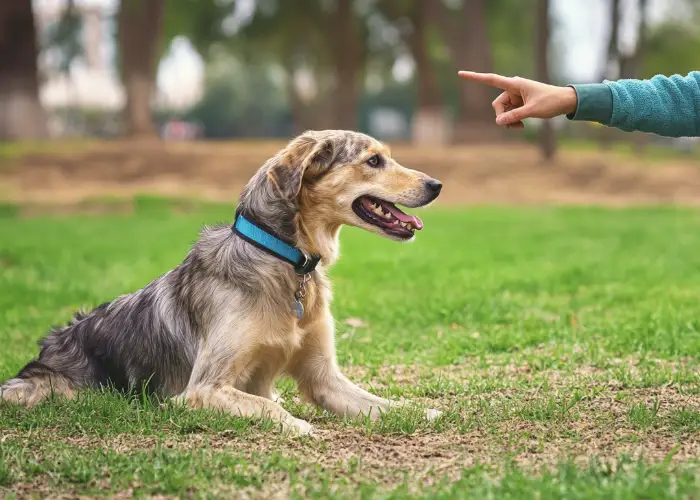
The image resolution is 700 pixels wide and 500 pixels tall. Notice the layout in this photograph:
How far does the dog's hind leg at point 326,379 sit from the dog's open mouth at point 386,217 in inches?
25.7

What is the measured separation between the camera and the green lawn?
4.55 m

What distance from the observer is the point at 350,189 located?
621cm

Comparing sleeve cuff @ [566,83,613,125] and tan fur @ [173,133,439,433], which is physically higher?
sleeve cuff @ [566,83,613,125]

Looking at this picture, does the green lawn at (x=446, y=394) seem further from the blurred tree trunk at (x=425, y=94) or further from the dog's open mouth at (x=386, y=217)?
the blurred tree trunk at (x=425, y=94)

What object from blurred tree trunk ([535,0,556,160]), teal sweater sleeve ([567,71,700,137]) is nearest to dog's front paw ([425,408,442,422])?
teal sweater sleeve ([567,71,700,137])

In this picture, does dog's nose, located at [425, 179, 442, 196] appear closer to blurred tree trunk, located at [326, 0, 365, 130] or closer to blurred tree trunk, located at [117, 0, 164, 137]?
blurred tree trunk, located at [117, 0, 164, 137]

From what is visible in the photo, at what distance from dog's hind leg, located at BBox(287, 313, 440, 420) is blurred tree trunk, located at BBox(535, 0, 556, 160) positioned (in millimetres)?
24469

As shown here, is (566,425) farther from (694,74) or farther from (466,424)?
(694,74)

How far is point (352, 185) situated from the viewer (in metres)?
6.22

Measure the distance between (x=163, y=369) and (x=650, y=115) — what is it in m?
3.20

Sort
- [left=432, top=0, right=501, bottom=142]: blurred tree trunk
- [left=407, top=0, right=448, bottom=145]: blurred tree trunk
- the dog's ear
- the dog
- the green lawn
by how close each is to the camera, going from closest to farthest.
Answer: the green lawn < the dog < the dog's ear < [left=432, top=0, right=501, bottom=142]: blurred tree trunk < [left=407, top=0, right=448, bottom=145]: blurred tree trunk

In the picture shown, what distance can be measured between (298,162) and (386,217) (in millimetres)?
682

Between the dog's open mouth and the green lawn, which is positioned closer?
the green lawn

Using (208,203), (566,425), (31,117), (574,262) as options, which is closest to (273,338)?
(566,425)
